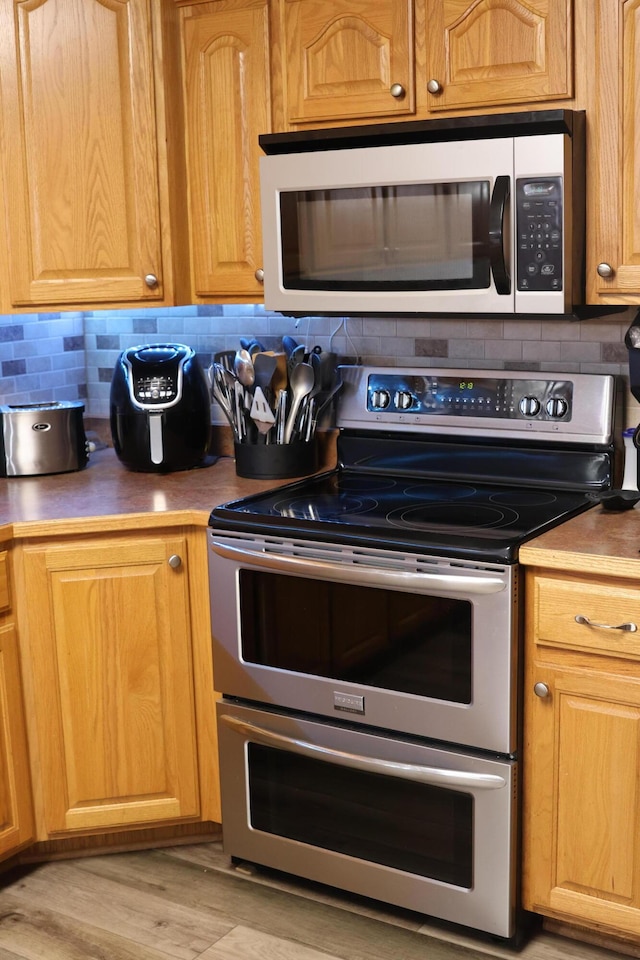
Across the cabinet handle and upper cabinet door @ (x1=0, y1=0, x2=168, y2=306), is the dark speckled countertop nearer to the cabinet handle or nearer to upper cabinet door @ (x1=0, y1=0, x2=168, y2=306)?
upper cabinet door @ (x1=0, y1=0, x2=168, y2=306)

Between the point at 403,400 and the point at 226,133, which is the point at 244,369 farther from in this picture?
the point at 226,133

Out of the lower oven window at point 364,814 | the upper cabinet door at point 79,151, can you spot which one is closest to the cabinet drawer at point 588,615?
the lower oven window at point 364,814

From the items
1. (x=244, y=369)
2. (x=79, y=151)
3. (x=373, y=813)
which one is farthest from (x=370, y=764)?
(x=79, y=151)

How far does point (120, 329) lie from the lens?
3.30 metres

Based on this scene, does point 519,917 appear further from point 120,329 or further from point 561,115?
point 120,329

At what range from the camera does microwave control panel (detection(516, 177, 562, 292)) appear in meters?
2.25

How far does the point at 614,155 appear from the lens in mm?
2273

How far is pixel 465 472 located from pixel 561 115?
0.87 meters

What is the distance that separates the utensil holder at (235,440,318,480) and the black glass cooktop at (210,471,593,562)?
0.07m

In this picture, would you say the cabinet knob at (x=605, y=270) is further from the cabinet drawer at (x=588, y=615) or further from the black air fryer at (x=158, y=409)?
the black air fryer at (x=158, y=409)

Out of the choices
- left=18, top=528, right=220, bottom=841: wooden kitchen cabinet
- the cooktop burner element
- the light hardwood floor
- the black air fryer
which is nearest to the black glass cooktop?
the cooktop burner element

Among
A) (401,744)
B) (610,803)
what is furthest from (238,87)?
(610,803)

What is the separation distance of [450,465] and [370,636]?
0.59m

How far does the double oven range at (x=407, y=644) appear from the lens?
219 cm
